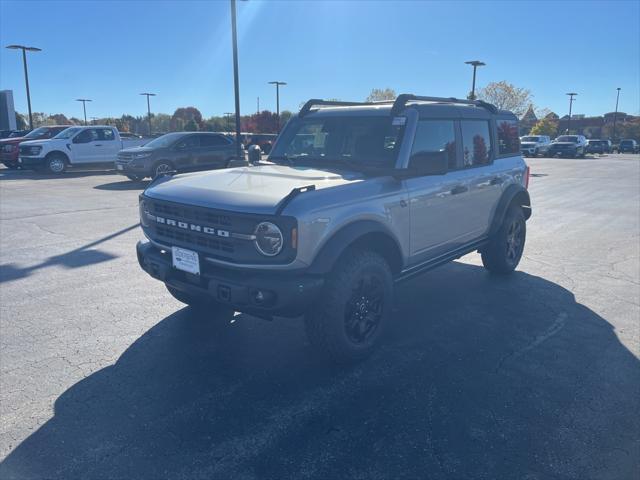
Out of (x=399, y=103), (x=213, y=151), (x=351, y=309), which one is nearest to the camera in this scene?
(x=351, y=309)

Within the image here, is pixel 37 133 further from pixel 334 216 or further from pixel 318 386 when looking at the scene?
pixel 318 386

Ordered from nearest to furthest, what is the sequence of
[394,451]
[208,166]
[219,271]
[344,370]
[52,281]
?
Result: [394,451] < [219,271] < [344,370] < [52,281] < [208,166]

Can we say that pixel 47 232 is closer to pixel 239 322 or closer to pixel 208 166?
pixel 239 322

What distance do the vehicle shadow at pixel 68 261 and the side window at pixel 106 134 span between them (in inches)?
542

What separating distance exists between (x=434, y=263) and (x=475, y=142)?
1.56 meters

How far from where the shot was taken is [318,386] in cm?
358

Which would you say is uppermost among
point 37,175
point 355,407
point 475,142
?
point 475,142

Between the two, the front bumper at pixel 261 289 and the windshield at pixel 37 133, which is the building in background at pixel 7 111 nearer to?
the windshield at pixel 37 133

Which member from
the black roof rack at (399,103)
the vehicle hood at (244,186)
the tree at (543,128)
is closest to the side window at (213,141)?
the black roof rack at (399,103)

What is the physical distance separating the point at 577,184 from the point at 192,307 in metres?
16.7

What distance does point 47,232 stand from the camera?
8453 millimetres

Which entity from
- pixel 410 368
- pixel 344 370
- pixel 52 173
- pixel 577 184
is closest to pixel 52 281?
pixel 344 370

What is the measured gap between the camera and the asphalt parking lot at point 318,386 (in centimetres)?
278

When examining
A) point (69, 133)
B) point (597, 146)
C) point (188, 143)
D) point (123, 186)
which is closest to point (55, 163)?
point (69, 133)
